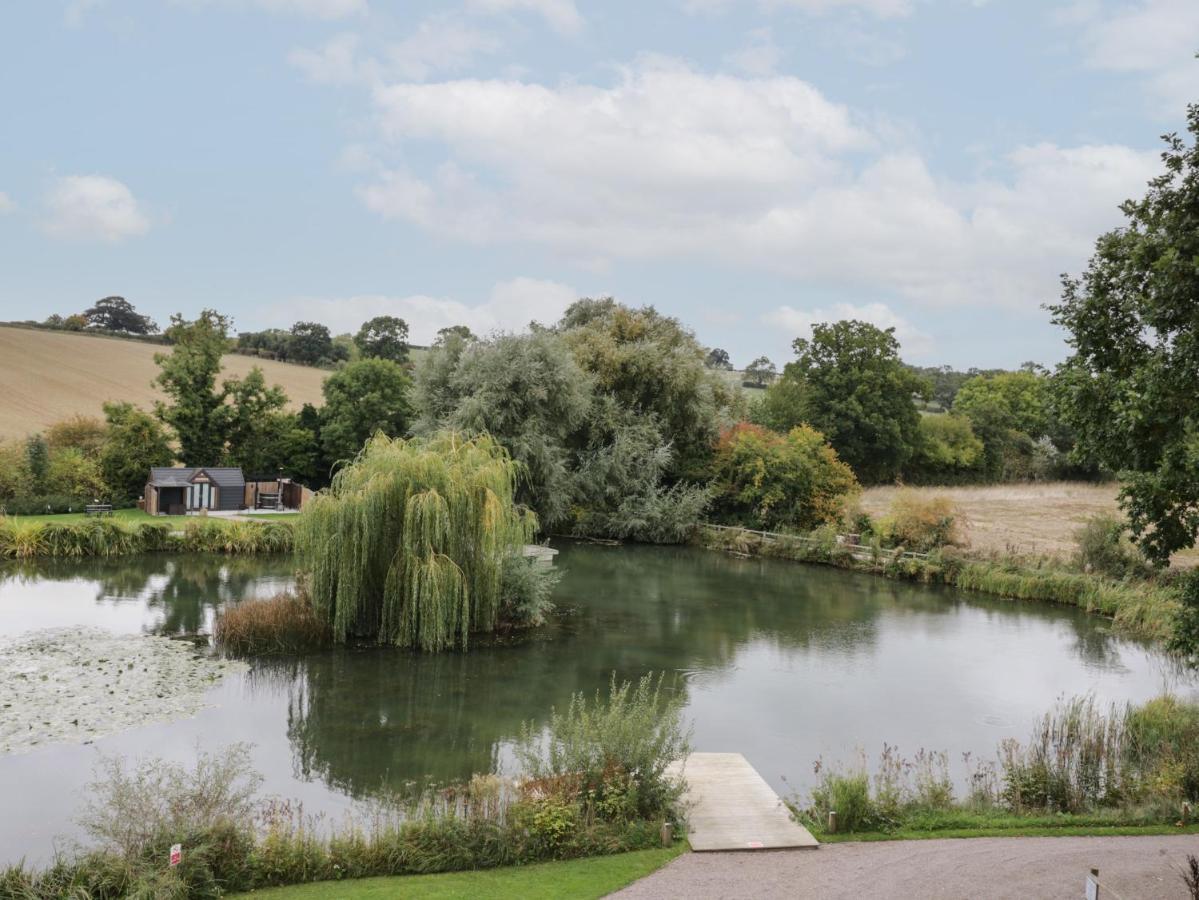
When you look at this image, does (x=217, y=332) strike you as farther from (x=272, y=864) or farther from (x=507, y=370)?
(x=272, y=864)

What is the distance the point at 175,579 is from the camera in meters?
23.8

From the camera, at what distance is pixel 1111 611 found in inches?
909

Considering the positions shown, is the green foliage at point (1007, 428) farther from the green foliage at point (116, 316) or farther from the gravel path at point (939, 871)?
the green foliage at point (116, 316)

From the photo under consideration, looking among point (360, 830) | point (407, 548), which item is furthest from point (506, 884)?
point (407, 548)

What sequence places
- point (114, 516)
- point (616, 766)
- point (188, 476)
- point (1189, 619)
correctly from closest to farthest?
1. point (616, 766)
2. point (1189, 619)
3. point (114, 516)
4. point (188, 476)

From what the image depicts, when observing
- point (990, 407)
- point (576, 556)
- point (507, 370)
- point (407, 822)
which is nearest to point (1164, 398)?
point (407, 822)

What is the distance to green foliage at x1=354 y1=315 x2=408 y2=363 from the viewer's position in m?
71.2

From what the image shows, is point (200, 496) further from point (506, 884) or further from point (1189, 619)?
point (1189, 619)

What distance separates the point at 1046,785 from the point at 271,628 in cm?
1350

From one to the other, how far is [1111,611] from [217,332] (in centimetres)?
3328

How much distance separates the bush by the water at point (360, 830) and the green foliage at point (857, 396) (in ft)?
122

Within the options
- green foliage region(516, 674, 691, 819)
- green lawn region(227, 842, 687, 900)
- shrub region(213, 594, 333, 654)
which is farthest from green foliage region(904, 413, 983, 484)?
green lawn region(227, 842, 687, 900)

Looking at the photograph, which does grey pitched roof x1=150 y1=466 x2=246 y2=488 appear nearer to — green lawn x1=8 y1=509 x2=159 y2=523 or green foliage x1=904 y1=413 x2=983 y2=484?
green lawn x1=8 y1=509 x2=159 y2=523

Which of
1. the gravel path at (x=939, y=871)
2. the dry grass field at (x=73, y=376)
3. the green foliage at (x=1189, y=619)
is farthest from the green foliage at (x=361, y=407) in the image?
the green foliage at (x=1189, y=619)
